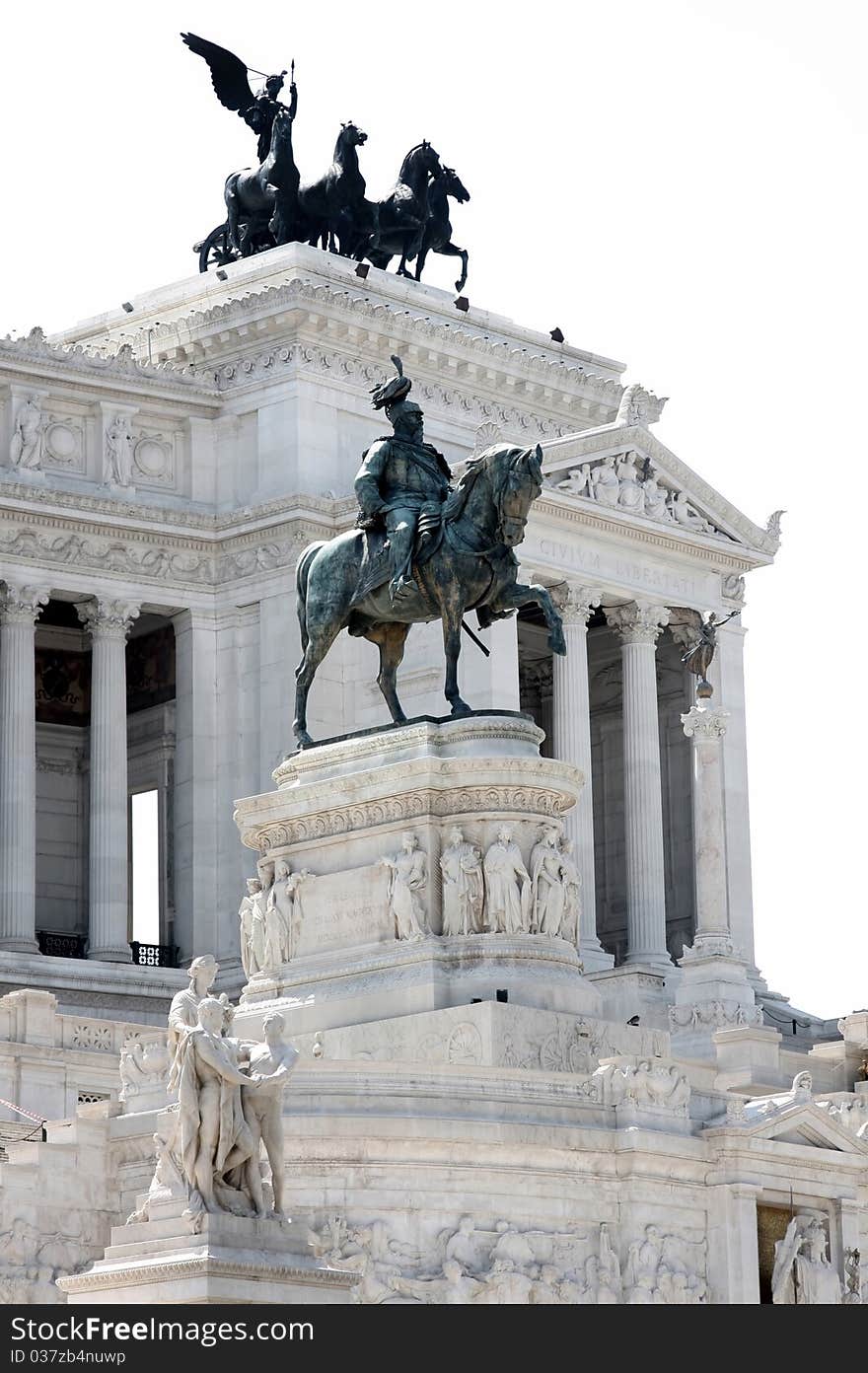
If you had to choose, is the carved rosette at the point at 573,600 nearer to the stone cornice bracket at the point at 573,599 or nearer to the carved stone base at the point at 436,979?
Result: the stone cornice bracket at the point at 573,599

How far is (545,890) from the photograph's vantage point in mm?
48469

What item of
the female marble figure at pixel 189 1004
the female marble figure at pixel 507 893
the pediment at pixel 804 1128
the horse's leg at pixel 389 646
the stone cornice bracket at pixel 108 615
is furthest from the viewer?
the stone cornice bracket at pixel 108 615

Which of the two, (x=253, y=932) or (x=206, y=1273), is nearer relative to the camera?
(x=206, y=1273)

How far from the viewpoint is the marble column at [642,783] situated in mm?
76375

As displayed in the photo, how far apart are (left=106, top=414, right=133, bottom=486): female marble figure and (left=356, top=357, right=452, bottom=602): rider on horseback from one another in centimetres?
2467

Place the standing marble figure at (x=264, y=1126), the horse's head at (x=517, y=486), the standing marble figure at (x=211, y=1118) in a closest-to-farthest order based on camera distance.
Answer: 1. the standing marble figure at (x=211, y=1118)
2. the standing marble figure at (x=264, y=1126)
3. the horse's head at (x=517, y=486)

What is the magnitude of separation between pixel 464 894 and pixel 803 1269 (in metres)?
6.68

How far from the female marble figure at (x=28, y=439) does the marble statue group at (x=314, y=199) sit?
312 inches

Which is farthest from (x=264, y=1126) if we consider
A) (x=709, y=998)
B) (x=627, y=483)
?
(x=627, y=483)

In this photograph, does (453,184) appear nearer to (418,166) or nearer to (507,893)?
(418,166)

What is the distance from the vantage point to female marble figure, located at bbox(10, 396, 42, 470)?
2945 inches

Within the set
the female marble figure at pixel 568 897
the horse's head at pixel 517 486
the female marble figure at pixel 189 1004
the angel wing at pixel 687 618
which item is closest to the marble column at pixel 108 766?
the angel wing at pixel 687 618

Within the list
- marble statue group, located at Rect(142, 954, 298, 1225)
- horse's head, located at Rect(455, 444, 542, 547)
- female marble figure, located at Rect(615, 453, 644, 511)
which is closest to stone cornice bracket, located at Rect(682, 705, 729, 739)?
female marble figure, located at Rect(615, 453, 644, 511)
